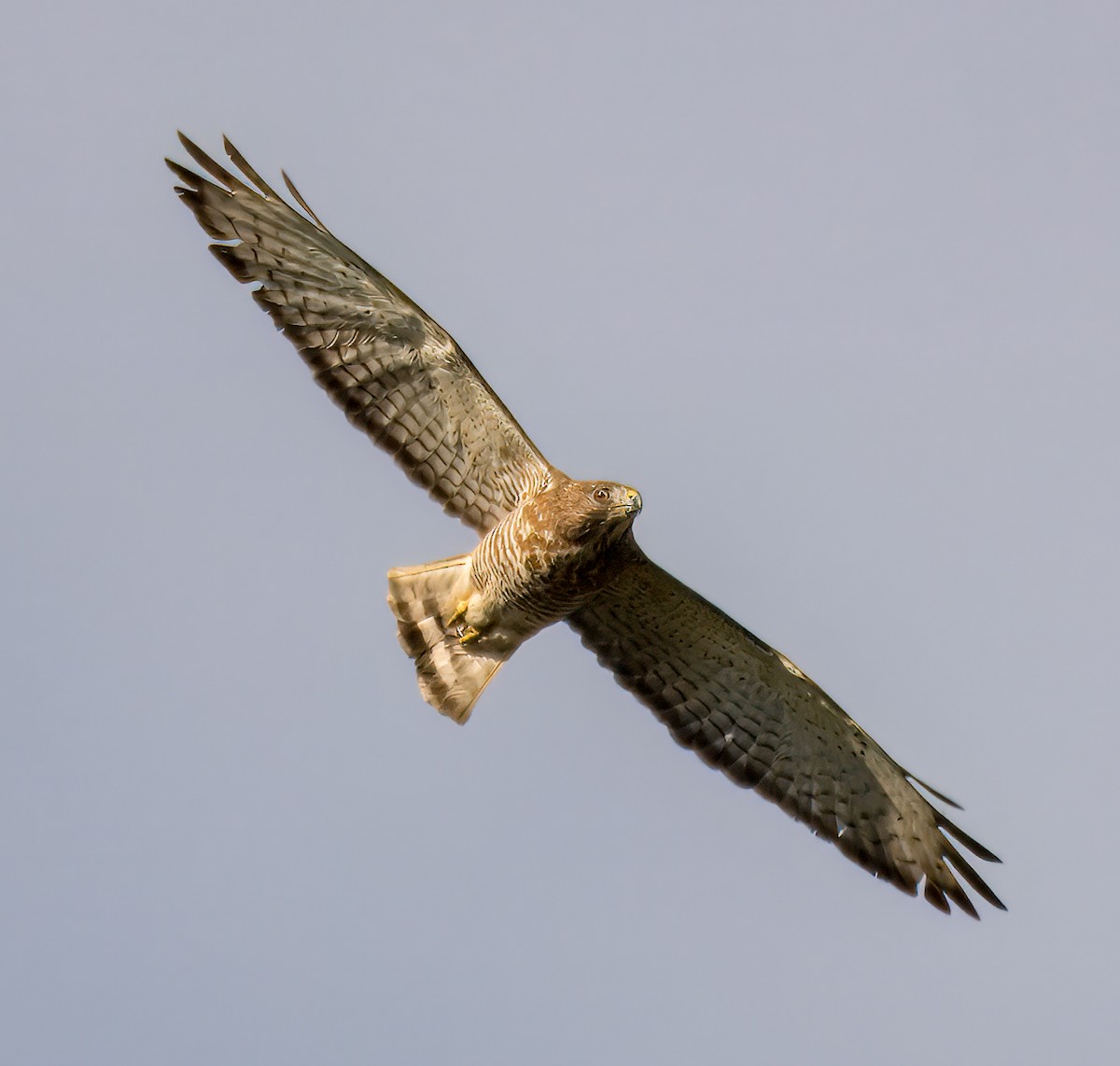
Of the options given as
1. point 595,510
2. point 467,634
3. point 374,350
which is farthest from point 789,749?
point 374,350

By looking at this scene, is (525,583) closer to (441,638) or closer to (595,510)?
(595,510)

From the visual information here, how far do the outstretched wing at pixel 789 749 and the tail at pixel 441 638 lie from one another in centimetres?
80

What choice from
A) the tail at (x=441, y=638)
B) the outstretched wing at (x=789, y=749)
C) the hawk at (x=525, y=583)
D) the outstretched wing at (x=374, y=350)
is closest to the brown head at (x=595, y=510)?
the hawk at (x=525, y=583)

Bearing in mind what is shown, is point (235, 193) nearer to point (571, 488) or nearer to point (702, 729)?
point (571, 488)

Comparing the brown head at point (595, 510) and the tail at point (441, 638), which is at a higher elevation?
the brown head at point (595, 510)

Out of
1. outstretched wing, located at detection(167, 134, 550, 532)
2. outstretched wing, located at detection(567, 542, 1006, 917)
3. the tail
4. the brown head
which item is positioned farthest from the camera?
outstretched wing, located at detection(567, 542, 1006, 917)

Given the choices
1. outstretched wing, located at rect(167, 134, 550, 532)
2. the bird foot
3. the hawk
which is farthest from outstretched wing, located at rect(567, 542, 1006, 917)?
outstretched wing, located at rect(167, 134, 550, 532)

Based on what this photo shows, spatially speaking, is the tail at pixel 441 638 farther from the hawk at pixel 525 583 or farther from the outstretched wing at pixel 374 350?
the outstretched wing at pixel 374 350

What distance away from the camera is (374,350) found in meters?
12.6

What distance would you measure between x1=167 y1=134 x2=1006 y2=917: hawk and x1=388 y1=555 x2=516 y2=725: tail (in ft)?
0.04

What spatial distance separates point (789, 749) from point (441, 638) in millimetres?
2586

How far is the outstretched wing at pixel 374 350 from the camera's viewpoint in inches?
479

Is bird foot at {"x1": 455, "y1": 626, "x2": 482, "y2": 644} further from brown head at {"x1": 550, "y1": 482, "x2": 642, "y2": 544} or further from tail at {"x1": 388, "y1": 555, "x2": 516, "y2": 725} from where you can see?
brown head at {"x1": 550, "y1": 482, "x2": 642, "y2": 544}

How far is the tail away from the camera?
13000 millimetres
